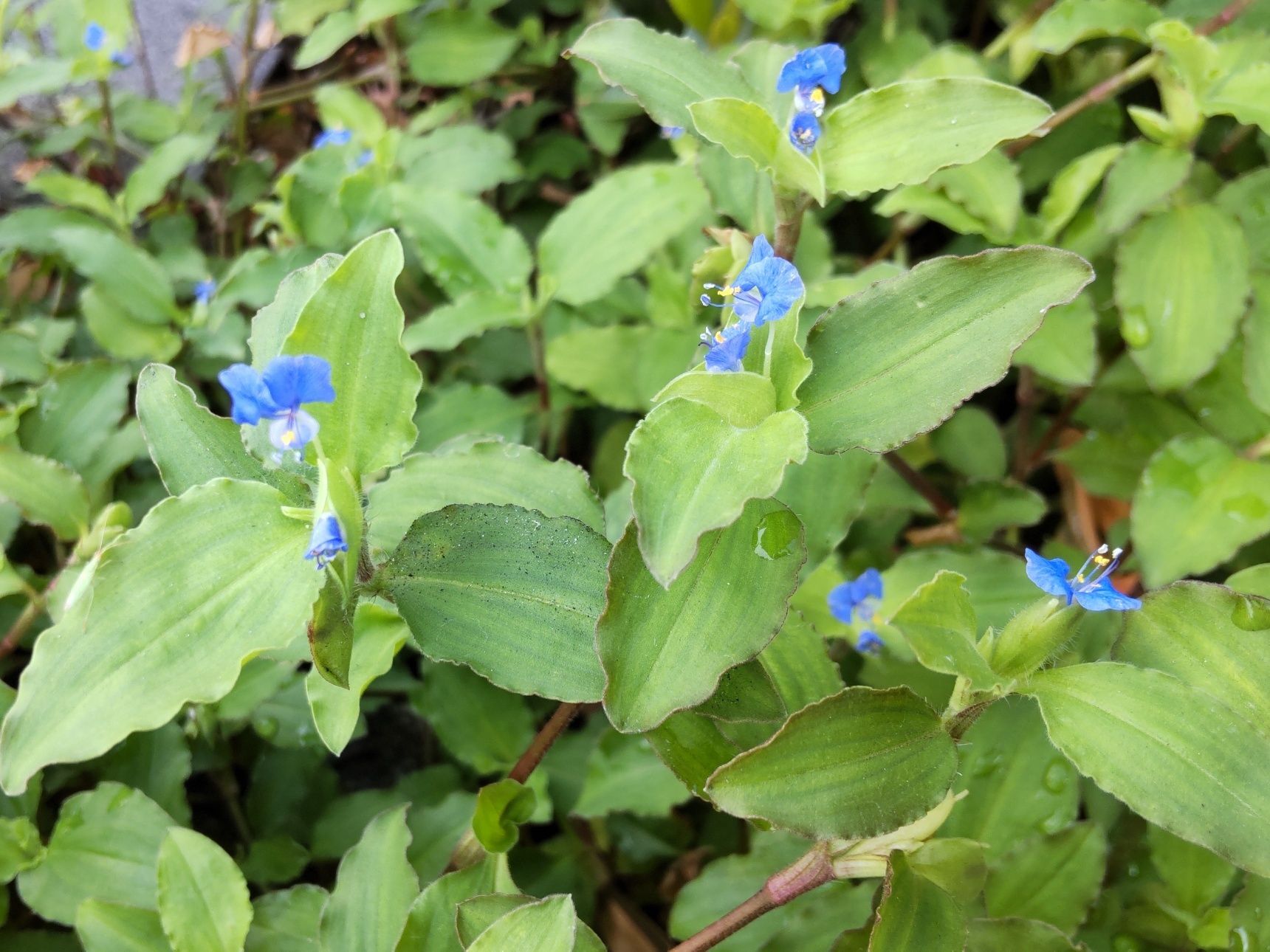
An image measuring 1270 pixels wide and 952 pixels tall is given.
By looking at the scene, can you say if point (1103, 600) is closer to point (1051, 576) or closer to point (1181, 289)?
point (1051, 576)

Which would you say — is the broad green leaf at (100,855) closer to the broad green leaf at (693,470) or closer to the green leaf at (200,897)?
the green leaf at (200,897)

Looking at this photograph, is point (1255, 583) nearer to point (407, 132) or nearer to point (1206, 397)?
point (1206, 397)

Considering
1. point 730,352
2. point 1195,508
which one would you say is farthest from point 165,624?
point 1195,508

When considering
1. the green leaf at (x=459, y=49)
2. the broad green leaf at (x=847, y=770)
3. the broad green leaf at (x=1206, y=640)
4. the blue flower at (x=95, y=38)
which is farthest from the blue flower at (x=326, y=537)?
the blue flower at (x=95, y=38)

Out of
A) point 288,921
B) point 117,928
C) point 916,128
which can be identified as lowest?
point 288,921

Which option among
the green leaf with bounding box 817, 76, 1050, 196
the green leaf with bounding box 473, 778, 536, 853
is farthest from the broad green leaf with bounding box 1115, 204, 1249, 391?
the green leaf with bounding box 473, 778, 536, 853

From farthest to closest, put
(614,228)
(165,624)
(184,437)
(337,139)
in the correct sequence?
1. (337,139)
2. (614,228)
3. (184,437)
4. (165,624)
